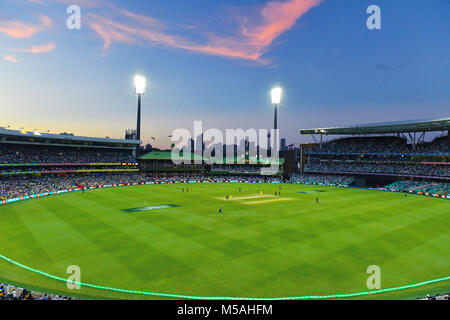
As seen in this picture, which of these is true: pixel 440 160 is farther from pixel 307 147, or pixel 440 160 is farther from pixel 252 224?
pixel 252 224

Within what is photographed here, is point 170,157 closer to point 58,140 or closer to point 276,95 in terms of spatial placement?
point 58,140

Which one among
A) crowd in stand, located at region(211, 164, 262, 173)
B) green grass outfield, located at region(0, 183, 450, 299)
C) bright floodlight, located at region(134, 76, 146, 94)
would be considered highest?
bright floodlight, located at region(134, 76, 146, 94)

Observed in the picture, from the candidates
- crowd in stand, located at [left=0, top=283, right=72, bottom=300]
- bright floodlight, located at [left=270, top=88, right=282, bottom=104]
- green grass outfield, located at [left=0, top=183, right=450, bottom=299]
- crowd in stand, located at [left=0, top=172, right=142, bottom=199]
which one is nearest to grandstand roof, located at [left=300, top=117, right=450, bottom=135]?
bright floodlight, located at [left=270, top=88, right=282, bottom=104]

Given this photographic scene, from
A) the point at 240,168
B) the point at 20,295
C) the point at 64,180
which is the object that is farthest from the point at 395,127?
the point at 64,180

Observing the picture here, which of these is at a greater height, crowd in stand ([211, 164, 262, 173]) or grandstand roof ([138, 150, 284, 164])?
grandstand roof ([138, 150, 284, 164])

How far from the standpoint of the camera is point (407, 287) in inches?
617

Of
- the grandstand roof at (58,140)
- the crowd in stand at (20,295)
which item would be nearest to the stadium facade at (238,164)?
the grandstand roof at (58,140)

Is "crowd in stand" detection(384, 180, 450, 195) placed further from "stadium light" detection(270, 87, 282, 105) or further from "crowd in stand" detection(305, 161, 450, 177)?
"stadium light" detection(270, 87, 282, 105)

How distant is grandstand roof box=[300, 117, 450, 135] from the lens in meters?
59.6

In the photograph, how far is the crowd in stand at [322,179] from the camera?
7638cm

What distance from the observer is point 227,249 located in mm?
21531

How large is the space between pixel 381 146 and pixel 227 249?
246ft

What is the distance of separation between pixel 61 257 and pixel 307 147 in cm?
8484

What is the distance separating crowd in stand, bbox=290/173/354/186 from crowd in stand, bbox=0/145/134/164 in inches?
2033
